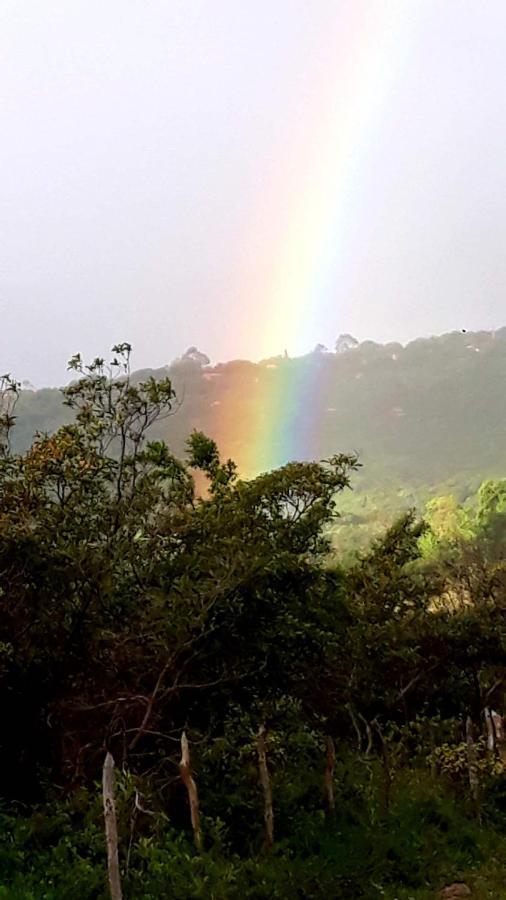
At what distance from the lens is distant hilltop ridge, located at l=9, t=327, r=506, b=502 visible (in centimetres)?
13438

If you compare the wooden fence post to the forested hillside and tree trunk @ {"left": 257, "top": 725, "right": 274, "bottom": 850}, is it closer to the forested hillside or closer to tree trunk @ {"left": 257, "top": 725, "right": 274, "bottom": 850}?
tree trunk @ {"left": 257, "top": 725, "right": 274, "bottom": 850}

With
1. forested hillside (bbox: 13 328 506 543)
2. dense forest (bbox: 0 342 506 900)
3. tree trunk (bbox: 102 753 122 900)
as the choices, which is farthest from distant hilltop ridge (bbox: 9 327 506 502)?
tree trunk (bbox: 102 753 122 900)

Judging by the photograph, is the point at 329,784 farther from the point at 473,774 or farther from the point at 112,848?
the point at 112,848

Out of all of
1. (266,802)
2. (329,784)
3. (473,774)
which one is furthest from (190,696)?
(473,774)

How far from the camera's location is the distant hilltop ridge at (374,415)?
441ft

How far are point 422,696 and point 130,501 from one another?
23.7 feet

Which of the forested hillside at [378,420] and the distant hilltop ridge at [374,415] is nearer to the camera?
the forested hillside at [378,420]

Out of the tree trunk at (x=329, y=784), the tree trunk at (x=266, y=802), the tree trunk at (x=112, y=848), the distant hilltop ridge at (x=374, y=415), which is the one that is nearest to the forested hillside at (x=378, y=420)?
the distant hilltop ridge at (x=374, y=415)

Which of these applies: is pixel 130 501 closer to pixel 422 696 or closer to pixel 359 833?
pixel 359 833

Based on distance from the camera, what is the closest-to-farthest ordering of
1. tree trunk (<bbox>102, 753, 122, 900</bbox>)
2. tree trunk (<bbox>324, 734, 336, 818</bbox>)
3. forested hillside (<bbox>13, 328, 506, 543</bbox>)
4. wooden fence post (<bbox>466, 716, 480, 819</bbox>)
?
1. tree trunk (<bbox>102, 753, 122, 900</bbox>)
2. tree trunk (<bbox>324, 734, 336, 818</bbox>)
3. wooden fence post (<bbox>466, 716, 480, 819</bbox>)
4. forested hillside (<bbox>13, 328, 506, 543</bbox>)

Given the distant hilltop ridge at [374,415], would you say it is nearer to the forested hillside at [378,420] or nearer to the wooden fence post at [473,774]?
the forested hillside at [378,420]

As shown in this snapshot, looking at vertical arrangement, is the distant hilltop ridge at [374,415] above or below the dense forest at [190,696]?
above

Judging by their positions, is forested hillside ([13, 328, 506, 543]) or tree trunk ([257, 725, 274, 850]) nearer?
tree trunk ([257, 725, 274, 850])

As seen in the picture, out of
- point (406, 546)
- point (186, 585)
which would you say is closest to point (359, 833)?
point (186, 585)
